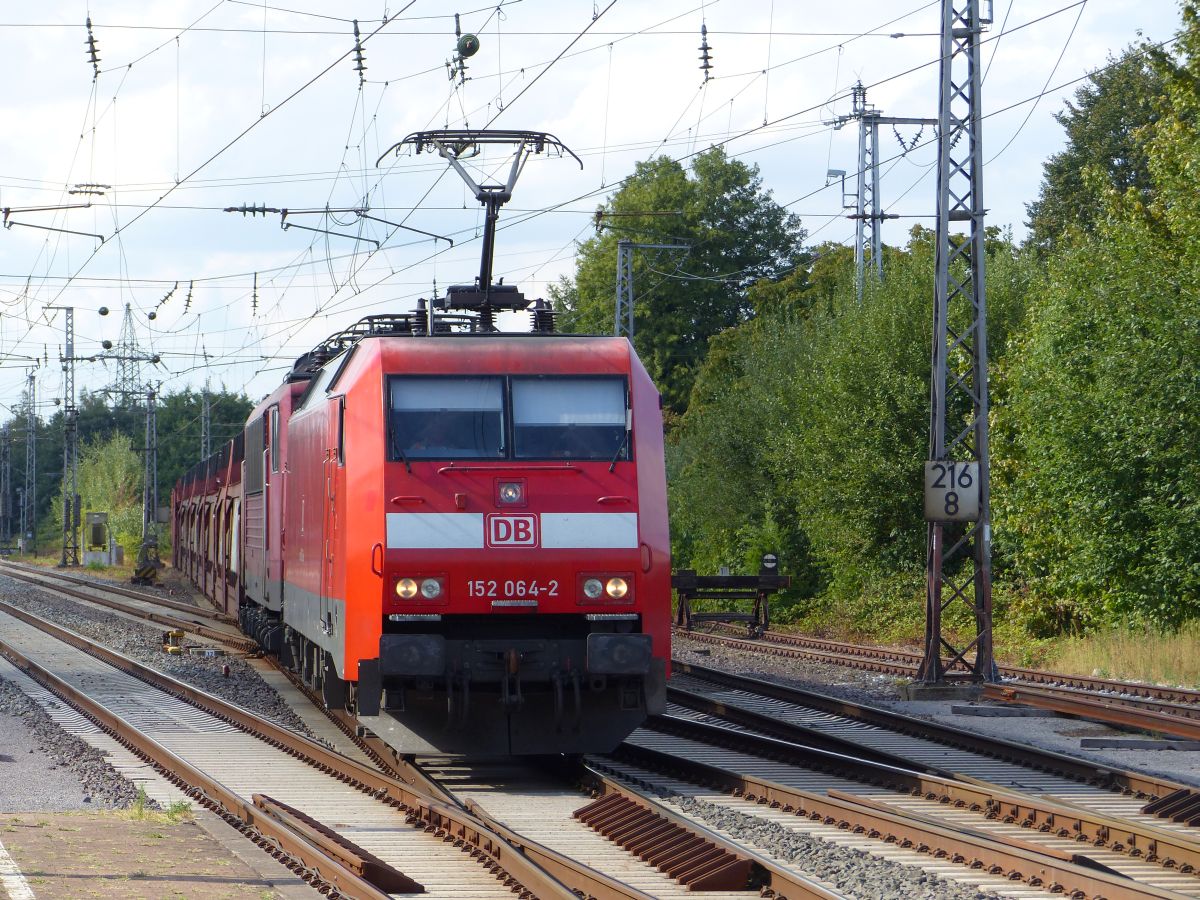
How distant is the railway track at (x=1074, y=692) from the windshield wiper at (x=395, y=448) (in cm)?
777

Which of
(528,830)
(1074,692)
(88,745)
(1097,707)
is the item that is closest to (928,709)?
(1097,707)

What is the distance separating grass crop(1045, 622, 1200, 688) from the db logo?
11.0 metres

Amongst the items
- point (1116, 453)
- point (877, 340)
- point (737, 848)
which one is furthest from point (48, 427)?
point (737, 848)

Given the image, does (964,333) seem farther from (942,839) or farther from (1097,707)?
(942,839)

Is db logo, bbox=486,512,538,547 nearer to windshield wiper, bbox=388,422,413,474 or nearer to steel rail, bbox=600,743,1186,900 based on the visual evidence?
windshield wiper, bbox=388,422,413,474

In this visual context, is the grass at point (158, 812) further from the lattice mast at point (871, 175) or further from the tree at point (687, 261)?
the tree at point (687, 261)

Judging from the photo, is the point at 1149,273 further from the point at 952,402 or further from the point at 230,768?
the point at 230,768

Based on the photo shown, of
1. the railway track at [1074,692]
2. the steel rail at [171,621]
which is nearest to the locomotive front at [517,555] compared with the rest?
the railway track at [1074,692]

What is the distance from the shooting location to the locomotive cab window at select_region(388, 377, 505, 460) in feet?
38.7

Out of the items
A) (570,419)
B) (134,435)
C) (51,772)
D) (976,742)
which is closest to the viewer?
(570,419)

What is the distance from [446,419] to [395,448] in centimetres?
48

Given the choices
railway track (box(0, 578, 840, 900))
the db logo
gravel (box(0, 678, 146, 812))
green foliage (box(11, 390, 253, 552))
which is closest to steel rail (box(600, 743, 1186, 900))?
railway track (box(0, 578, 840, 900))

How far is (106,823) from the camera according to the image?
9.77 meters

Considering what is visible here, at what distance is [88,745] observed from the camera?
1448 cm
